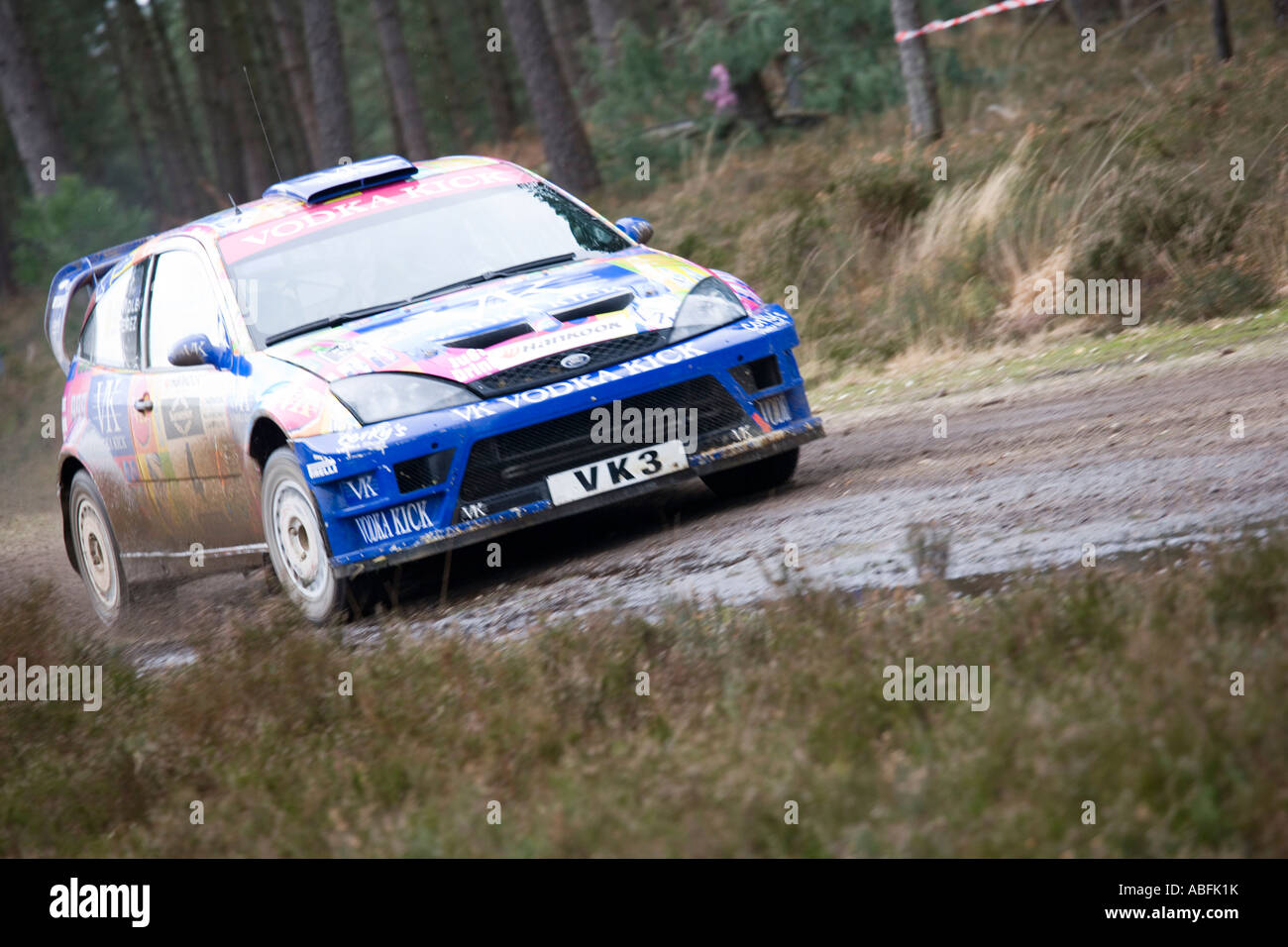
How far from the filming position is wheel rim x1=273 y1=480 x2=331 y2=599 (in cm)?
653

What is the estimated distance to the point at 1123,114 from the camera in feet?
38.8

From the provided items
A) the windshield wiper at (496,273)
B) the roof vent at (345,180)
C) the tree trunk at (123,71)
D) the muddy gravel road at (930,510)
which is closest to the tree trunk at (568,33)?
the tree trunk at (123,71)

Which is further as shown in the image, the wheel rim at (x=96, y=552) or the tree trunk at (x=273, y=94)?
the tree trunk at (x=273, y=94)

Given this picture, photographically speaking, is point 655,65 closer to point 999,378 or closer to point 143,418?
point 999,378

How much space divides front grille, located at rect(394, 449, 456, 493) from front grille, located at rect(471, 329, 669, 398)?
0.31 metres

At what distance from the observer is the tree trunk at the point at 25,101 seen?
27.3 meters

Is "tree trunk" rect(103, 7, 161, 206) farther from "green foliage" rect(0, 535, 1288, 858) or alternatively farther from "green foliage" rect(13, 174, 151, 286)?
"green foliage" rect(0, 535, 1288, 858)

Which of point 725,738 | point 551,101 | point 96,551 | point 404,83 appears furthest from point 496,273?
point 404,83

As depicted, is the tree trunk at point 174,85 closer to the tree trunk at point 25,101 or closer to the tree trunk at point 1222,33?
the tree trunk at point 25,101

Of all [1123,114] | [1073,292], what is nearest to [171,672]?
[1073,292]

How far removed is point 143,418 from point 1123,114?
779 centimetres

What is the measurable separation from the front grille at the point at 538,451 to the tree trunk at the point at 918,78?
8.63 metres

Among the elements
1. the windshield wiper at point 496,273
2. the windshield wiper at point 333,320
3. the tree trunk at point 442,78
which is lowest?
the windshield wiper at point 333,320

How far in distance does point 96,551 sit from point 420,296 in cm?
299
